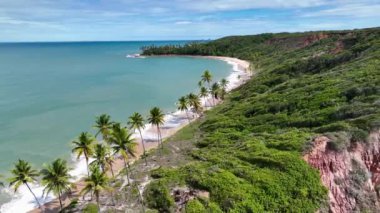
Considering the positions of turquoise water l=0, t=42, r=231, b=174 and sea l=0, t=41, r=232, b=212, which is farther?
turquoise water l=0, t=42, r=231, b=174

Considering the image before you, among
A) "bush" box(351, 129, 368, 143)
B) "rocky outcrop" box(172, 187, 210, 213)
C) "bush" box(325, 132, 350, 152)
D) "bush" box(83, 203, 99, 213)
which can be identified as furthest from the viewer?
"bush" box(351, 129, 368, 143)

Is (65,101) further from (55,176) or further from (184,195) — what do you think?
(184,195)

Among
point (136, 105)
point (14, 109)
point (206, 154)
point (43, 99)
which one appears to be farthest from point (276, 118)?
point (43, 99)

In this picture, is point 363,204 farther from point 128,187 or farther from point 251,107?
point 251,107

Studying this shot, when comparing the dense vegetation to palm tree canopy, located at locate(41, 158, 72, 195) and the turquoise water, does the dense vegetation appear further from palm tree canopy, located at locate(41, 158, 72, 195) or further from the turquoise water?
the turquoise water

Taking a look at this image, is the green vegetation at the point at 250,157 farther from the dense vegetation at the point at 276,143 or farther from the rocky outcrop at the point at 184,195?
the rocky outcrop at the point at 184,195

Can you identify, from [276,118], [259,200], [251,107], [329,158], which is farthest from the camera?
[251,107]

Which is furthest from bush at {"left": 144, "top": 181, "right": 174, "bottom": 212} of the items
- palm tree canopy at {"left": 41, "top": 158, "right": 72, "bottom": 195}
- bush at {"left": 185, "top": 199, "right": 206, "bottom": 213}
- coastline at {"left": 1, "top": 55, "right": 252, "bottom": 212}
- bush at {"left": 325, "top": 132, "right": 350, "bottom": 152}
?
bush at {"left": 325, "top": 132, "right": 350, "bottom": 152}
